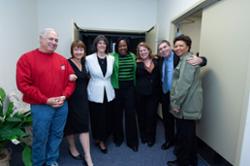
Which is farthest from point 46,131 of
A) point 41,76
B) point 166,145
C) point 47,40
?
point 166,145

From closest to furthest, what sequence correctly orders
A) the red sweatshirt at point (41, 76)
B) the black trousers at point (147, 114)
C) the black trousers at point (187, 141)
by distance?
1. the red sweatshirt at point (41, 76)
2. the black trousers at point (187, 141)
3. the black trousers at point (147, 114)

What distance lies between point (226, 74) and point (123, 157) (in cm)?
148

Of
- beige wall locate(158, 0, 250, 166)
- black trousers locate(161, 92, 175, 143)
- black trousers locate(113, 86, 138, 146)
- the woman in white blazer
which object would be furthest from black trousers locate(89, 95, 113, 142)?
beige wall locate(158, 0, 250, 166)

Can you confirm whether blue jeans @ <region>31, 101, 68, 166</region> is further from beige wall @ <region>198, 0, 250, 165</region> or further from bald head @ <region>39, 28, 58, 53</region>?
beige wall @ <region>198, 0, 250, 165</region>

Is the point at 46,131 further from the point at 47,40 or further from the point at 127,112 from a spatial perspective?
Answer: the point at 127,112

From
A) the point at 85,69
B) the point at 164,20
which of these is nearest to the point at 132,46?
the point at 164,20

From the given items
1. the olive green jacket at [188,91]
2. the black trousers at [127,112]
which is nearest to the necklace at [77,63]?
the black trousers at [127,112]

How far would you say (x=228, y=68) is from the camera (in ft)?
5.35

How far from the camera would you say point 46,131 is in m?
1.73

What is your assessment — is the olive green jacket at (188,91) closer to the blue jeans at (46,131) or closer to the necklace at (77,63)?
the necklace at (77,63)

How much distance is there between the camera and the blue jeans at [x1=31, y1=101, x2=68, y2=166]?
1677 millimetres

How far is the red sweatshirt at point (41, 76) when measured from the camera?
61.8 inches

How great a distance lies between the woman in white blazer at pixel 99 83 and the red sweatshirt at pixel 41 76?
1.10 feet

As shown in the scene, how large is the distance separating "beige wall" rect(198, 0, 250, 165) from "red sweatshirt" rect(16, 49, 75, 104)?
1.50 m
